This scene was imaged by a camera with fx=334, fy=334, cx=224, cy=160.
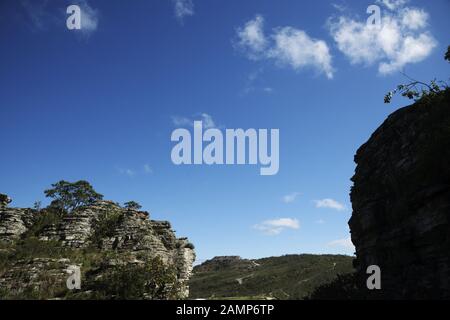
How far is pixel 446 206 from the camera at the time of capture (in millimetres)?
19172

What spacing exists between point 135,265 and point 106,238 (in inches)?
331

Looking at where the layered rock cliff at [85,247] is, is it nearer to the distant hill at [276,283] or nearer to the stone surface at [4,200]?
the stone surface at [4,200]

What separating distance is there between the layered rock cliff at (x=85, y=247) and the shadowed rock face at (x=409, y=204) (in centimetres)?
1756

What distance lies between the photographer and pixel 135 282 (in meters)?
27.2

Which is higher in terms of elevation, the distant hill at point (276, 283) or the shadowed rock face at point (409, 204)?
the shadowed rock face at point (409, 204)

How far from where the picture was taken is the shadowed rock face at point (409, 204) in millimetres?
19641

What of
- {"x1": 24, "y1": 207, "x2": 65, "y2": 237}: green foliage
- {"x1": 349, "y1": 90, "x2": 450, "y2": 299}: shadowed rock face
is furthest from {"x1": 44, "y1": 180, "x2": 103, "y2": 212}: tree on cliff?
{"x1": 349, "y1": 90, "x2": 450, "y2": 299}: shadowed rock face

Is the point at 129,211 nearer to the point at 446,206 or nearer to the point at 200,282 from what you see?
the point at 446,206

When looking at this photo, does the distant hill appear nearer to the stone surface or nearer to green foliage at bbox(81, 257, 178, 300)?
green foliage at bbox(81, 257, 178, 300)

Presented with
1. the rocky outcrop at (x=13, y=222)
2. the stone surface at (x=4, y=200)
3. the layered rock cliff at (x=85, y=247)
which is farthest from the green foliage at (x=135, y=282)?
the stone surface at (x=4, y=200)

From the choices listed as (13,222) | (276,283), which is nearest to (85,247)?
(13,222)

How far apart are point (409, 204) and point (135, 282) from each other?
21390 mm

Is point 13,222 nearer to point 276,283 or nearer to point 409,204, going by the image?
point 409,204
